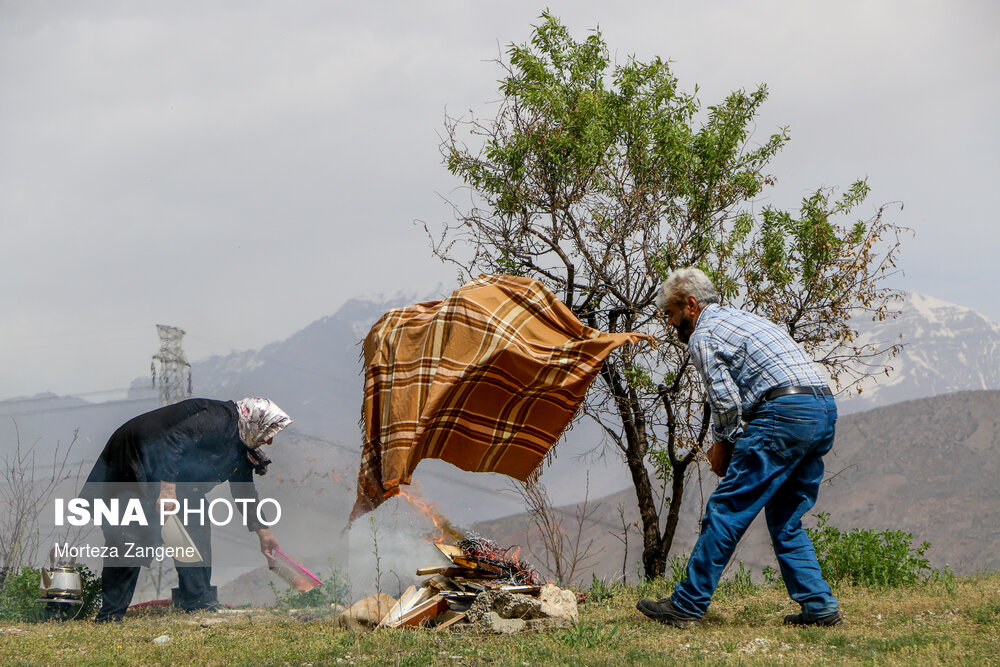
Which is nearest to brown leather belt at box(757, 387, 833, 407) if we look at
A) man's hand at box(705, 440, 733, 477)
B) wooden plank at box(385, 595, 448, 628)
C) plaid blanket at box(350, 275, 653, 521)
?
man's hand at box(705, 440, 733, 477)

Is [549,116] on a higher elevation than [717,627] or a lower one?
higher

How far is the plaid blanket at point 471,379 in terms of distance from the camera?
602cm

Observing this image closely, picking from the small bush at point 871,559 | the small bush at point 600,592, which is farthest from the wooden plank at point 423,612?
the small bush at point 871,559

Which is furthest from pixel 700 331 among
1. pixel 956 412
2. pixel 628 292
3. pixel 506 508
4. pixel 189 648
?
pixel 956 412

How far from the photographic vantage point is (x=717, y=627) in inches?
214

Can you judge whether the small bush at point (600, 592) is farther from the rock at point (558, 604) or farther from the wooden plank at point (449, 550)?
the wooden plank at point (449, 550)

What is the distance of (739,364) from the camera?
212 inches

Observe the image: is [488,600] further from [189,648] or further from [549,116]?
[549,116]

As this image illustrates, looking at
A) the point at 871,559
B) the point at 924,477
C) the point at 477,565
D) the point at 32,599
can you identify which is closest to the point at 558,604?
the point at 477,565

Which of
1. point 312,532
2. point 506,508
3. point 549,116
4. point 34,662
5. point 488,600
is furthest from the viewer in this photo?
point 506,508

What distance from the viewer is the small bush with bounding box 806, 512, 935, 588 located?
7.29 metres

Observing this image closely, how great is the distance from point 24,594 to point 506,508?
5.22 m

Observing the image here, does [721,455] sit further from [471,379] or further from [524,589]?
[471,379]

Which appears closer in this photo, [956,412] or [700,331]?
[700,331]
